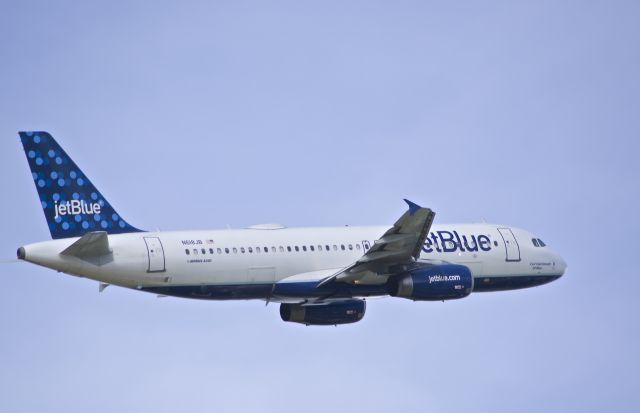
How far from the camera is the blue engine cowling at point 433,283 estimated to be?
63625 millimetres

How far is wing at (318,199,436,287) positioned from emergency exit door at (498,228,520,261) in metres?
6.26

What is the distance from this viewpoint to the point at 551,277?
70.5m

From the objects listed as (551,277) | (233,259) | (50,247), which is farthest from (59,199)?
(551,277)

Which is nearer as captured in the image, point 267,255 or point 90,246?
point 90,246

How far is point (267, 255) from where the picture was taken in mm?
63625

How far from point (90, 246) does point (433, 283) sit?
14.5m

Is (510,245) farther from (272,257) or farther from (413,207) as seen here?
(272,257)

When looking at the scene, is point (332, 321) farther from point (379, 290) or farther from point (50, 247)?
point (50, 247)

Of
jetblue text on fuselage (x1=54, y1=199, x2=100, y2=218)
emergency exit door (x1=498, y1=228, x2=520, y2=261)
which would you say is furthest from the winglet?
jetblue text on fuselage (x1=54, y1=199, x2=100, y2=218)

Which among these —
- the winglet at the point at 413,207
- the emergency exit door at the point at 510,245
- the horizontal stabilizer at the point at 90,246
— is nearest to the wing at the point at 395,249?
the winglet at the point at 413,207

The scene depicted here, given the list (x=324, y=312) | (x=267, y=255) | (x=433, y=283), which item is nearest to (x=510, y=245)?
(x=433, y=283)

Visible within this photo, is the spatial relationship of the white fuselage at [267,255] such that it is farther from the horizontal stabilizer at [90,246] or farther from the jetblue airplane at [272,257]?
the horizontal stabilizer at [90,246]

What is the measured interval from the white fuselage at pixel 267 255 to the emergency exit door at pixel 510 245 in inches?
1.8

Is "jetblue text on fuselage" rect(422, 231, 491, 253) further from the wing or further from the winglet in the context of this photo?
the winglet
